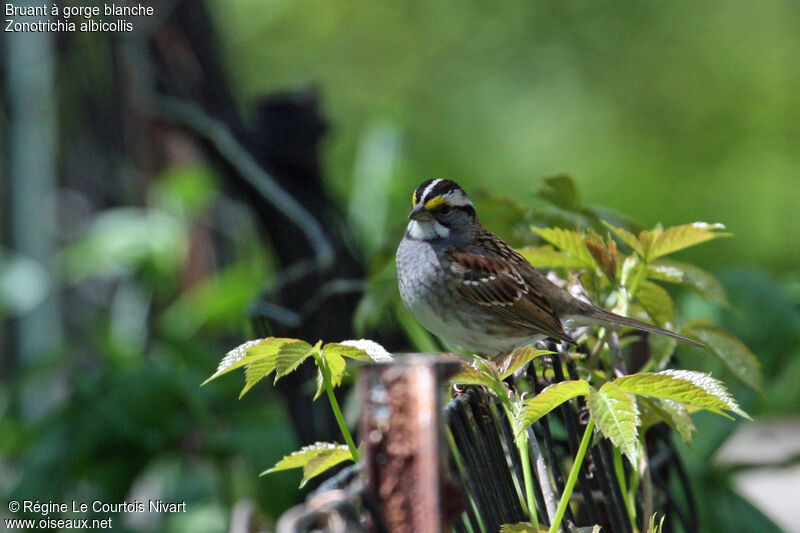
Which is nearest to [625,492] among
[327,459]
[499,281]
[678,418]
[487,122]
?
[678,418]

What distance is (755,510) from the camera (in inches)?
56.7

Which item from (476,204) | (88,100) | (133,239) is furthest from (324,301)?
(88,100)

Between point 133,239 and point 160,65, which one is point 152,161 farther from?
point 160,65

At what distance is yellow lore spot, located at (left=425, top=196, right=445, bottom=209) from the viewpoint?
1.47m

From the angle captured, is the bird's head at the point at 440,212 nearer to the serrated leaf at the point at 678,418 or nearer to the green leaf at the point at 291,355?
the serrated leaf at the point at 678,418

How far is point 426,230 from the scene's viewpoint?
1.57 m

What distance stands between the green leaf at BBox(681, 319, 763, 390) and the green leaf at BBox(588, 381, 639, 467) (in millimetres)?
330

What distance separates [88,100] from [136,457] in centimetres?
158

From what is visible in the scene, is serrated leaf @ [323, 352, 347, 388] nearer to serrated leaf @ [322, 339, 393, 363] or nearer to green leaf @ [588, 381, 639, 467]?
serrated leaf @ [322, 339, 393, 363]

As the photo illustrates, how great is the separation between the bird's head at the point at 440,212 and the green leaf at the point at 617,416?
2.21 ft

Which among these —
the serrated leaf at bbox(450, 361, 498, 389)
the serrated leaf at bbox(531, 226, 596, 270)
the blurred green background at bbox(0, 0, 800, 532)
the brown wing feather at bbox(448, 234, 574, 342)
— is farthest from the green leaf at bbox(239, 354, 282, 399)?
the blurred green background at bbox(0, 0, 800, 532)

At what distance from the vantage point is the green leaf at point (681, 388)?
2.44 ft

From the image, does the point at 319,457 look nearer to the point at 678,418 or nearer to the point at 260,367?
the point at 260,367

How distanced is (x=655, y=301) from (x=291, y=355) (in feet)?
1.70
